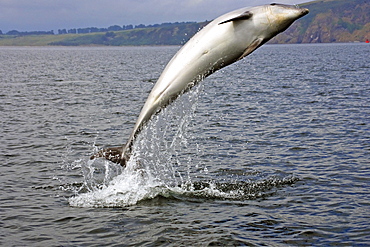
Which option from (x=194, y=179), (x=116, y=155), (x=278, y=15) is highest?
(x=278, y=15)

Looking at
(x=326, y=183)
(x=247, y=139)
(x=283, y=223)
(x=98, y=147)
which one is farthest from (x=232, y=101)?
(x=283, y=223)

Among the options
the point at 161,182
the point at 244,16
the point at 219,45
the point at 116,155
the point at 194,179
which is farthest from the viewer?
the point at 194,179

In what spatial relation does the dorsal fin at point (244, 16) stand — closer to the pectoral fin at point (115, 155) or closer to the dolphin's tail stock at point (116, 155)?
the dolphin's tail stock at point (116, 155)

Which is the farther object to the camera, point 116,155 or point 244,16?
point 116,155

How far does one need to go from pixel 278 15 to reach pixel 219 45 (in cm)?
140

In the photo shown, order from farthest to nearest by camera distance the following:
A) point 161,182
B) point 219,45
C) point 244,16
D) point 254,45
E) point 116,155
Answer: point 161,182, point 116,155, point 219,45, point 254,45, point 244,16

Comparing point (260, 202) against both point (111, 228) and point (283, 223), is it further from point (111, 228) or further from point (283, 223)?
point (111, 228)

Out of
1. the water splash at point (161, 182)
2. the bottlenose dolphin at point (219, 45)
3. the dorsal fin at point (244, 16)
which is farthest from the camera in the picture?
the water splash at point (161, 182)

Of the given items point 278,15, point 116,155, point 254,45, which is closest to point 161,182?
point 116,155

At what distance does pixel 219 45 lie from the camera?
10375 millimetres

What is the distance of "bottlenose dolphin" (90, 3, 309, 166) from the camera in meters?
9.86

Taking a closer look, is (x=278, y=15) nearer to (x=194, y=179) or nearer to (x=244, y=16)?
(x=244, y=16)

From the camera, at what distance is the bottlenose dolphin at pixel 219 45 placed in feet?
32.3

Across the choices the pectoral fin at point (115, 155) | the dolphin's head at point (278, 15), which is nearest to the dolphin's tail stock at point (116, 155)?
the pectoral fin at point (115, 155)
